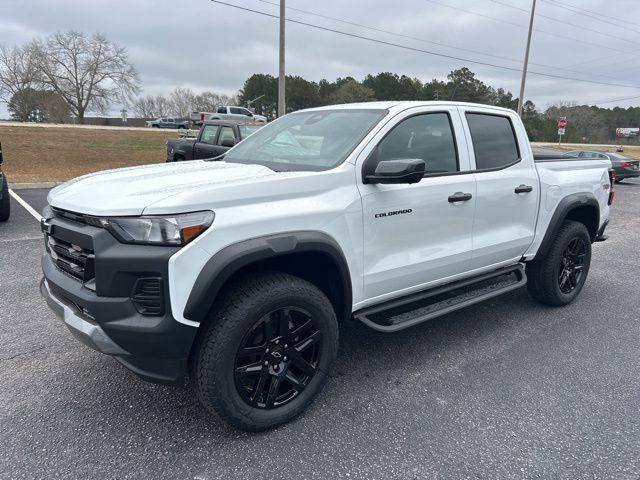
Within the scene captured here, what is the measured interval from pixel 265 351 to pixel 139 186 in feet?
3.73

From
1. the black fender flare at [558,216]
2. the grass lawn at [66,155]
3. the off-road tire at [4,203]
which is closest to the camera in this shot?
the black fender flare at [558,216]

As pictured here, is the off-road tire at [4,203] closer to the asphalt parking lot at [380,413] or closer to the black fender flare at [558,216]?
the asphalt parking lot at [380,413]

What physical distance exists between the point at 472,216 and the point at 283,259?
166 cm

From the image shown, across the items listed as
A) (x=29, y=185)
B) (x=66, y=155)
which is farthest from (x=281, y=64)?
(x=66, y=155)

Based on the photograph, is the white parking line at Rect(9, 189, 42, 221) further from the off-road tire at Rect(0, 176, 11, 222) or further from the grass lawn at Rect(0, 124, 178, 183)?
the grass lawn at Rect(0, 124, 178, 183)

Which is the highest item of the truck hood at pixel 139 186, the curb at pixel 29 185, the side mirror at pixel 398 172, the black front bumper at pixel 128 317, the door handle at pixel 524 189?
the side mirror at pixel 398 172

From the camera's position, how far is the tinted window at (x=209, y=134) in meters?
11.8

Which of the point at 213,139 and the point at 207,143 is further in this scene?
the point at 207,143

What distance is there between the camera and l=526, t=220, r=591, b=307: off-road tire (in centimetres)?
440

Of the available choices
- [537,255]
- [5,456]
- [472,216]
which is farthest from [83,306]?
[537,255]

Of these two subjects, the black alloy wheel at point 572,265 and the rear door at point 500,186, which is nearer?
the rear door at point 500,186

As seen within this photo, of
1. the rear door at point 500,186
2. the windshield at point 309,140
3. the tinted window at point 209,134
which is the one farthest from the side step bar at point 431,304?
the tinted window at point 209,134

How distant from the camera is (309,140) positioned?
→ 3.36m

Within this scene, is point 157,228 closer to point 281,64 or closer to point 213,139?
point 213,139
